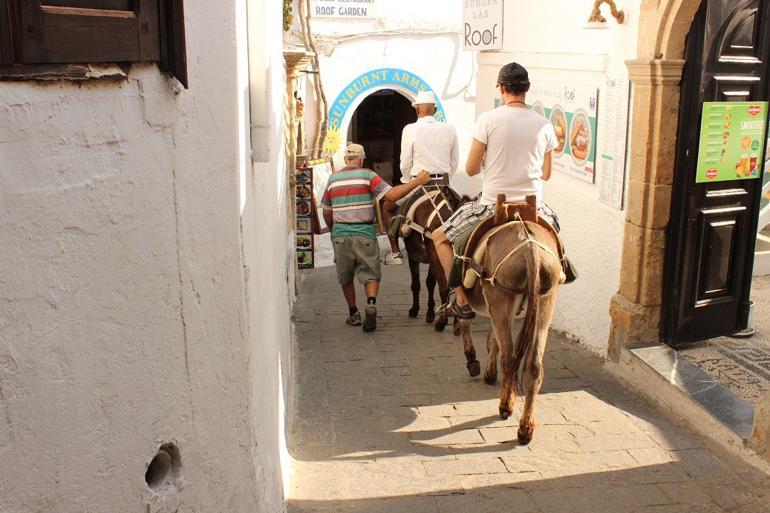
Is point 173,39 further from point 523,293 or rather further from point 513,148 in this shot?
point 513,148

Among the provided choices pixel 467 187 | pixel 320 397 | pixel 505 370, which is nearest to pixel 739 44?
pixel 505 370

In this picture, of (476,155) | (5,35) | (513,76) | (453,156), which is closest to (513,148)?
(476,155)

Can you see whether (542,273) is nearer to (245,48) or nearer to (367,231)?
(245,48)

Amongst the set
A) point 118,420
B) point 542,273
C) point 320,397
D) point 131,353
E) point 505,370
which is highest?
point 131,353

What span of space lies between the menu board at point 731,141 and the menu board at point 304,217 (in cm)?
515

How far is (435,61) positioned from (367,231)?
19.9 ft

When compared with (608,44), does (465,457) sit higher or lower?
lower

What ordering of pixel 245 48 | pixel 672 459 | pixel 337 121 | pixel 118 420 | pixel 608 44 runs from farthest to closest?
pixel 337 121 → pixel 608 44 → pixel 672 459 → pixel 245 48 → pixel 118 420

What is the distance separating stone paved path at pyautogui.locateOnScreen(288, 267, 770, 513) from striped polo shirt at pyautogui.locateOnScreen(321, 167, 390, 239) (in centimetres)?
147

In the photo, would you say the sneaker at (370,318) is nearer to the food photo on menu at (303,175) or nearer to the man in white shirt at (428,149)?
the man in white shirt at (428,149)

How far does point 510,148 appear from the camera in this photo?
6.12 metres

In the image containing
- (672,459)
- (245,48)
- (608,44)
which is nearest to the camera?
(245,48)

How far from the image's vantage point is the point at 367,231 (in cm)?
891

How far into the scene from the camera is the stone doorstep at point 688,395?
18.3 ft
